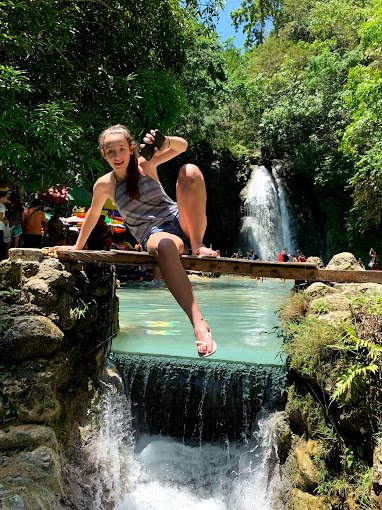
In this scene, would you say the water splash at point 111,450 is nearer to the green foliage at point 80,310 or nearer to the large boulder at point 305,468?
the green foliage at point 80,310

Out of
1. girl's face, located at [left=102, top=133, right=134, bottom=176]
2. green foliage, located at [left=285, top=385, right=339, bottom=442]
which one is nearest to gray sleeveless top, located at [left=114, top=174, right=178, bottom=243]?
girl's face, located at [left=102, top=133, right=134, bottom=176]

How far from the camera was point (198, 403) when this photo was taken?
20.6 ft

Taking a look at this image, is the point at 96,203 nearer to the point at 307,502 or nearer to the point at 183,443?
the point at 307,502

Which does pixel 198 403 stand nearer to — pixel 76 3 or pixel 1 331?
pixel 1 331

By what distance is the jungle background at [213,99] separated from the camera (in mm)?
8805

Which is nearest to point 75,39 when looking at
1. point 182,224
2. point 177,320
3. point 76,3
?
point 76,3

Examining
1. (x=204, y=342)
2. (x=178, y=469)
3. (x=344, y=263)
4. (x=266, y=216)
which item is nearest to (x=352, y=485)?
(x=204, y=342)

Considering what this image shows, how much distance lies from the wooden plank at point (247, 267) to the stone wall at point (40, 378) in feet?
1.56

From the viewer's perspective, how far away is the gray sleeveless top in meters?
3.75

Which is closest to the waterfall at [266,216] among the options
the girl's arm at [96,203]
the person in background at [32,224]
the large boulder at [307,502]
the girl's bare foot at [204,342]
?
the person in background at [32,224]

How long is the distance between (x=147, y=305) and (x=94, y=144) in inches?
175

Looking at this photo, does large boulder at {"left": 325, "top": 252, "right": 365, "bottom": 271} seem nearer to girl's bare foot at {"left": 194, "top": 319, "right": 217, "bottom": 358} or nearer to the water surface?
the water surface

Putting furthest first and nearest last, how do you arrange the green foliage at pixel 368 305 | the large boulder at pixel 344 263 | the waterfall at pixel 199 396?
the waterfall at pixel 199 396
the large boulder at pixel 344 263
the green foliage at pixel 368 305

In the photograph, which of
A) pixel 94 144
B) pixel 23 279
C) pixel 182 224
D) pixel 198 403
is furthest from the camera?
pixel 94 144
